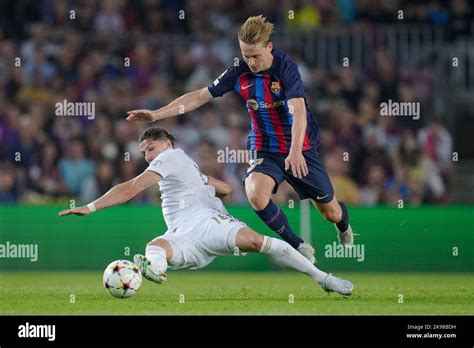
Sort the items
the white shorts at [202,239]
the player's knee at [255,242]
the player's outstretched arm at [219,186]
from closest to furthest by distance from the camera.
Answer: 1. the player's knee at [255,242]
2. the white shorts at [202,239]
3. the player's outstretched arm at [219,186]

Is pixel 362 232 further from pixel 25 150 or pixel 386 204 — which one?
pixel 25 150

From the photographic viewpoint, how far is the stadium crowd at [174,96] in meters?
16.2

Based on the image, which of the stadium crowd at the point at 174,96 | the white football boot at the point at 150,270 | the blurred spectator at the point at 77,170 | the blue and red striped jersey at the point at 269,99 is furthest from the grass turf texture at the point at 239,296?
the stadium crowd at the point at 174,96

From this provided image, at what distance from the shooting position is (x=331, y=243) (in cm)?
1476

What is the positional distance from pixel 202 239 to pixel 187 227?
0.20m

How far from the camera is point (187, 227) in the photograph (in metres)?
10.1

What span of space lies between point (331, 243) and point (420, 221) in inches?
45.6

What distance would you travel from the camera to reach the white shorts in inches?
391

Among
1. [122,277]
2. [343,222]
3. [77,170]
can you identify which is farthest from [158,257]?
[77,170]

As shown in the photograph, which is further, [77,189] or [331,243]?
[77,189]

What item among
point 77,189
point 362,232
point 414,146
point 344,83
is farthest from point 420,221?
point 77,189

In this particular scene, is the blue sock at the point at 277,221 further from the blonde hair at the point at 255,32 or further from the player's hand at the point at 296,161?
the blonde hair at the point at 255,32

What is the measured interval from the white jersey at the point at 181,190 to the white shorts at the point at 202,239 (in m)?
0.13

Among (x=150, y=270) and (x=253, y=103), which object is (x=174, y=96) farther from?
(x=150, y=270)
